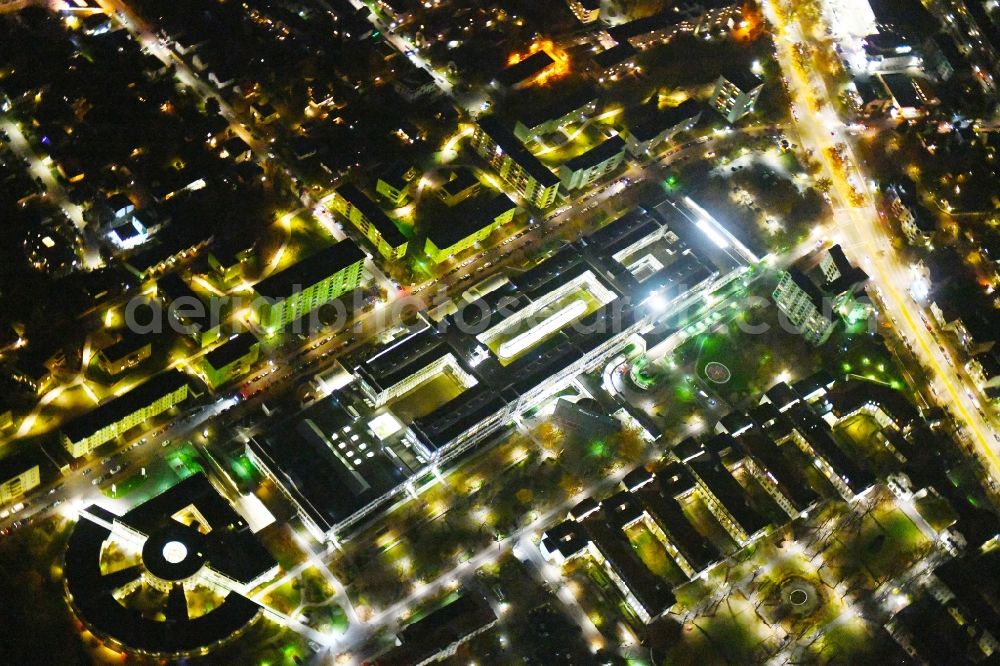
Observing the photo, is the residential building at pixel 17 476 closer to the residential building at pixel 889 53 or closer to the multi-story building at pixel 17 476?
the multi-story building at pixel 17 476

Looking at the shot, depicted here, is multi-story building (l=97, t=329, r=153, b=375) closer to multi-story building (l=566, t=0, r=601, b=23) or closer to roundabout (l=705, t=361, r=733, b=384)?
roundabout (l=705, t=361, r=733, b=384)

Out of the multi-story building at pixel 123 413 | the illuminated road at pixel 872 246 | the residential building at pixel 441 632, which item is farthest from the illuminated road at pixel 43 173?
the illuminated road at pixel 872 246

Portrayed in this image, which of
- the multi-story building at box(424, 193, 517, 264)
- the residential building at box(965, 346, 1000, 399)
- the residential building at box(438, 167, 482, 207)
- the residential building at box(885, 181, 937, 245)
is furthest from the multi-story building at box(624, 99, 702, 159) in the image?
the residential building at box(965, 346, 1000, 399)

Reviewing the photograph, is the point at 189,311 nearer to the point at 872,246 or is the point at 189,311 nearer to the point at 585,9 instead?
the point at 585,9

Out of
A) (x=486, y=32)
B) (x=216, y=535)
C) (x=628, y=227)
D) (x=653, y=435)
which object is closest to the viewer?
(x=216, y=535)

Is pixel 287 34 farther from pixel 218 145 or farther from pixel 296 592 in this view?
pixel 296 592

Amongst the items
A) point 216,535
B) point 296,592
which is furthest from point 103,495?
point 296,592

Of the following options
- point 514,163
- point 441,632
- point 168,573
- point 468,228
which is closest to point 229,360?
point 168,573
